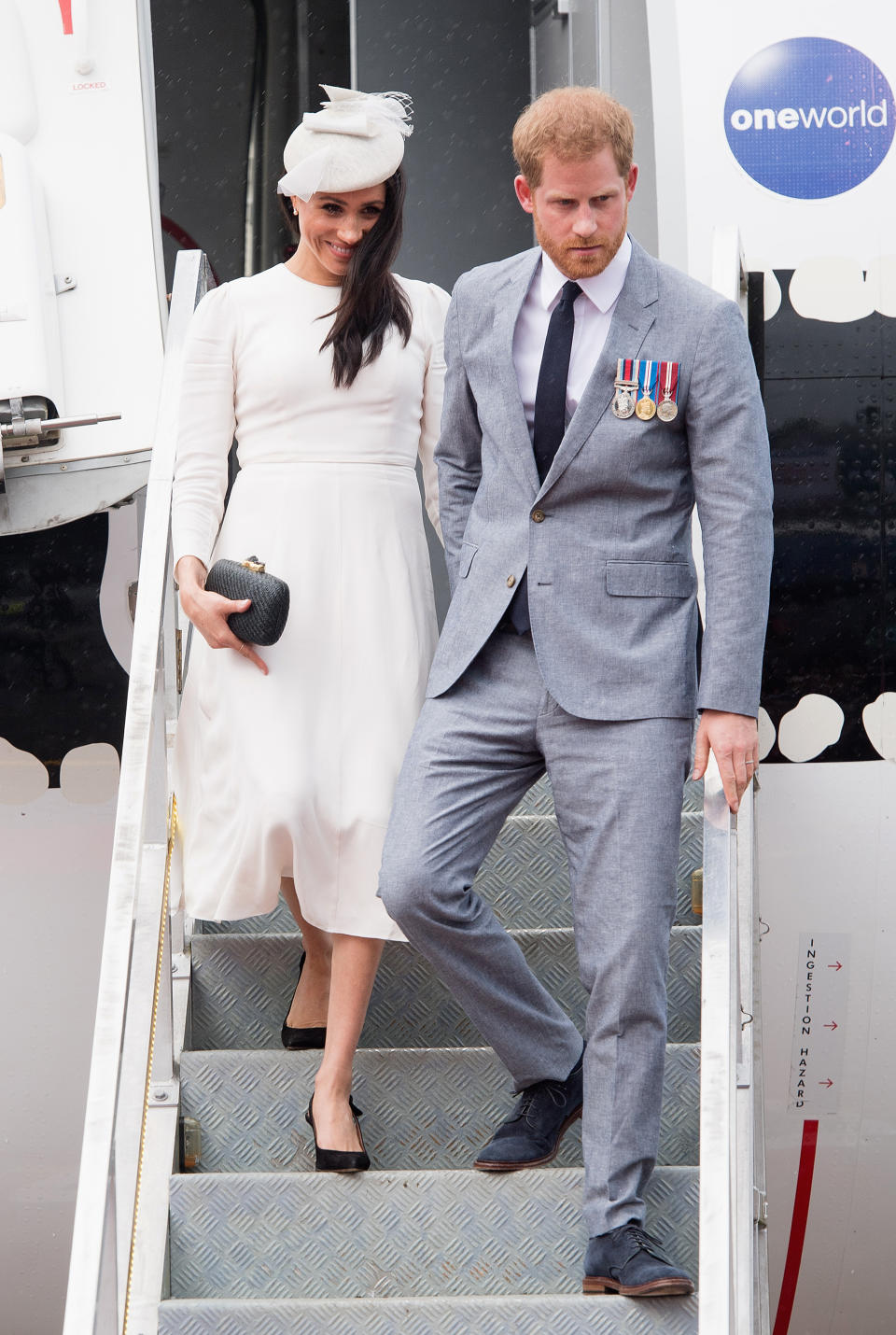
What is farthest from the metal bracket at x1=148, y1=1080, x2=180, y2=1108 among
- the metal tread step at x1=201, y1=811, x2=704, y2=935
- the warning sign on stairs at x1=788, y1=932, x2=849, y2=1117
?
the warning sign on stairs at x1=788, y1=932, x2=849, y2=1117

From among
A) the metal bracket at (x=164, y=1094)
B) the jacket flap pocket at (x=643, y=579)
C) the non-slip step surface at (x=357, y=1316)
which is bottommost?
the non-slip step surface at (x=357, y=1316)

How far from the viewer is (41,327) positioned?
358cm

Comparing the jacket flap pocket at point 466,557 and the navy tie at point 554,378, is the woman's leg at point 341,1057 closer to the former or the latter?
the jacket flap pocket at point 466,557

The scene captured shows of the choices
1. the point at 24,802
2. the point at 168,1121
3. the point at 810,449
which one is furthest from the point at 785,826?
the point at 24,802

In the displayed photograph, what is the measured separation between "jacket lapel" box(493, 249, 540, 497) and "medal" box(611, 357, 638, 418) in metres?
0.16

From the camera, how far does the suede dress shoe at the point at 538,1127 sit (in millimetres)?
2746

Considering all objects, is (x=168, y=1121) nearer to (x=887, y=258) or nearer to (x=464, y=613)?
(x=464, y=613)

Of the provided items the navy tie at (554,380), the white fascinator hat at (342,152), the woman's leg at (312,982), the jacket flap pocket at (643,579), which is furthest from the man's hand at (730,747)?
the white fascinator hat at (342,152)

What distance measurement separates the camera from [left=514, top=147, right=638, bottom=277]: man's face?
2293mm

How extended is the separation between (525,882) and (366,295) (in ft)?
4.31

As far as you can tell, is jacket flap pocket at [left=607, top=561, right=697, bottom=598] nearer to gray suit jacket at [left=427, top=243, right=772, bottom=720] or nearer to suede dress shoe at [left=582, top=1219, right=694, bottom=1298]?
gray suit jacket at [left=427, top=243, right=772, bottom=720]

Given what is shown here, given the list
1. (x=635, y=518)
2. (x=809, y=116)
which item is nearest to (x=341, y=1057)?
(x=635, y=518)

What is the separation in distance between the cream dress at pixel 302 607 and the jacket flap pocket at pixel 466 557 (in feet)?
0.80

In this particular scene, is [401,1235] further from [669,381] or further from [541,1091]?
[669,381]
